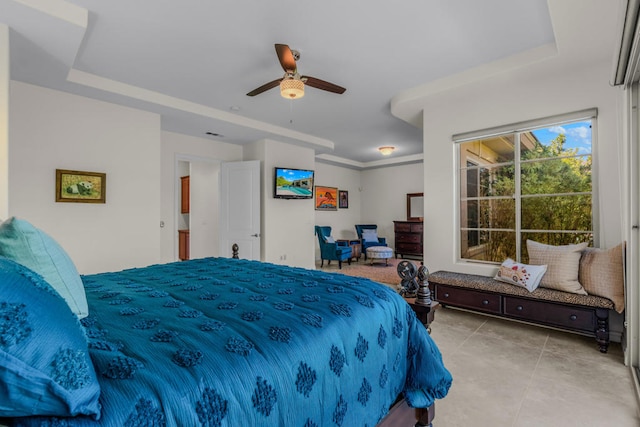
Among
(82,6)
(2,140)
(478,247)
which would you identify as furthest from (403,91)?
(2,140)

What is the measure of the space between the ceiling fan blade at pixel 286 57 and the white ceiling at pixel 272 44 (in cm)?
19

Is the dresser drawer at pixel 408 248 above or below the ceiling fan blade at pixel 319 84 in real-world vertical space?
below

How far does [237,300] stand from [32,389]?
2.80 ft

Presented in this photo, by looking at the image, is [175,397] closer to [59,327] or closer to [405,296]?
[59,327]

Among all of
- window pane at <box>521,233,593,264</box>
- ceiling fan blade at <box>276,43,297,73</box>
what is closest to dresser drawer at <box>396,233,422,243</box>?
window pane at <box>521,233,593,264</box>

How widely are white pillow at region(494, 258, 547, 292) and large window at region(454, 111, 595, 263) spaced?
39cm

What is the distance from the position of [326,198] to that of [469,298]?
520cm

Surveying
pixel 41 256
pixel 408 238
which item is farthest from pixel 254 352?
pixel 408 238

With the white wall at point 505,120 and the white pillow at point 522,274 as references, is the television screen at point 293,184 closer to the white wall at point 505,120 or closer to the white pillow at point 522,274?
the white wall at point 505,120

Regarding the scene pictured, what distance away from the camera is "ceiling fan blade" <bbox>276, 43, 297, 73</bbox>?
257 centimetres

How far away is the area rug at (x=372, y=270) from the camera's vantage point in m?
5.43

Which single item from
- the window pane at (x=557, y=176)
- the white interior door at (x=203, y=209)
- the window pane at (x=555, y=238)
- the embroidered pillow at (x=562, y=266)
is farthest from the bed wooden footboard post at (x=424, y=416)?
the white interior door at (x=203, y=209)

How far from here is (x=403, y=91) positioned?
3.89 metres

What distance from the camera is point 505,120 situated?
11.4 ft
